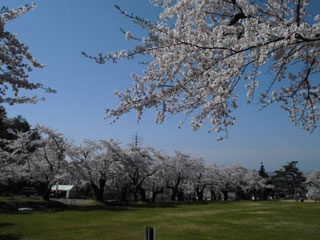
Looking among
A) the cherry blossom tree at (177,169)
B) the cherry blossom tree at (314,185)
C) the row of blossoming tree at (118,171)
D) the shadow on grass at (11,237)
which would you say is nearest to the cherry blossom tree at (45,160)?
the row of blossoming tree at (118,171)

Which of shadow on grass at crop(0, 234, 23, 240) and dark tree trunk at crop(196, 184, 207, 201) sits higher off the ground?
dark tree trunk at crop(196, 184, 207, 201)

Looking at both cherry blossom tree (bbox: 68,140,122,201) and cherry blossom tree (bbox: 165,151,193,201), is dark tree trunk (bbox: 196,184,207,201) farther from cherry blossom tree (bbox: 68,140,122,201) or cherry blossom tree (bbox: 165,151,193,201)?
cherry blossom tree (bbox: 68,140,122,201)

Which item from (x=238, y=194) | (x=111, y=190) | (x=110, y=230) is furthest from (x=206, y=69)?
(x=238, y=194)

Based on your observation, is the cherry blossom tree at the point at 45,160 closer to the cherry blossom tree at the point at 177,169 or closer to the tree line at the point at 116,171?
the tree line at the point at 116,171

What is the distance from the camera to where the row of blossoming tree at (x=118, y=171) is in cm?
2781

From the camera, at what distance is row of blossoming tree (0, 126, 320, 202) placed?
91.2 feet

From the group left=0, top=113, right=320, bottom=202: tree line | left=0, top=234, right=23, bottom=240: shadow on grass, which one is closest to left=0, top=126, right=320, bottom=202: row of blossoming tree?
left=0, top=113, right=320, bottom=202: tree line

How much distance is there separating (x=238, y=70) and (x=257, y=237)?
29.9ft

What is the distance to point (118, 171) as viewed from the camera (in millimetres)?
33375

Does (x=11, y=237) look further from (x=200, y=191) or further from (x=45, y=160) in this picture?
(x=200, y=191)

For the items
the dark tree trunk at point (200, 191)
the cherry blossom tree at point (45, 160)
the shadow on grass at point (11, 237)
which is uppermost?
the cherry blossom tree at point (45, 160)

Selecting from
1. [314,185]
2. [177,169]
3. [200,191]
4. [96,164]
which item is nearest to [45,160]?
[96,164]

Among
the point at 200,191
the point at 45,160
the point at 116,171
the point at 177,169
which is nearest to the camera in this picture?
the point at 45,160

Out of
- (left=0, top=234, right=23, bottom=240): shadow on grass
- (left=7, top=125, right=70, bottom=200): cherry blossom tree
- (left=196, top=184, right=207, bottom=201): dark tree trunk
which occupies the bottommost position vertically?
(left=0, top=234, right=23, bottom=240): shadow on grass
